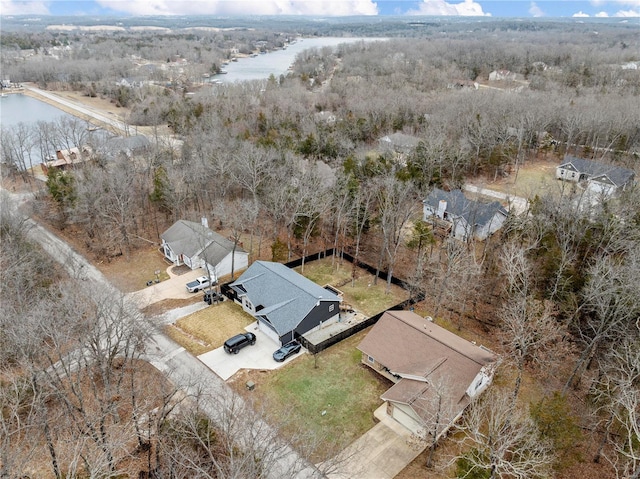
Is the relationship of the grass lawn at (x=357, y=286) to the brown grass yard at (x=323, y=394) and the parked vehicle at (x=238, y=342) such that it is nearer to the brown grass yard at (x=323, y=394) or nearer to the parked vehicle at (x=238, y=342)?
the brown grass yard at (x=323, y=394)

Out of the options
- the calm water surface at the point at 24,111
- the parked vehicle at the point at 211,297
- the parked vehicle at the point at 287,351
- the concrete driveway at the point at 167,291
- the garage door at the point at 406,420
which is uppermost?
the calm water surface at the point at 24,111

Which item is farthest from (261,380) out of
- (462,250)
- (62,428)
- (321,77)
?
(321,77)

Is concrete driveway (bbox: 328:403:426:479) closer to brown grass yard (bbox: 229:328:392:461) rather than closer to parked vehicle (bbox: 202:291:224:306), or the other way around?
brown grass yard (bbox: 229:328:392:461)

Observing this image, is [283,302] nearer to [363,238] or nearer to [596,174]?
[363,238]

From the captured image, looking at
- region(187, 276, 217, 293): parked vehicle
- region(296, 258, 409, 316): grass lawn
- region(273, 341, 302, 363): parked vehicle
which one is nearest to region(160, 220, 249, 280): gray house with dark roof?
region(187, 276, 217, 293): parked vehicle

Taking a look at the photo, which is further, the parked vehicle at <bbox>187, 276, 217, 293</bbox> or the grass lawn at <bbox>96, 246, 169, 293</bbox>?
the grass lawn at <bbox>96, 246, 169, 293</bbox>

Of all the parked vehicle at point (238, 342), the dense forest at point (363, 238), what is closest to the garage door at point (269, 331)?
the parked vehicle at point (238, 342)
